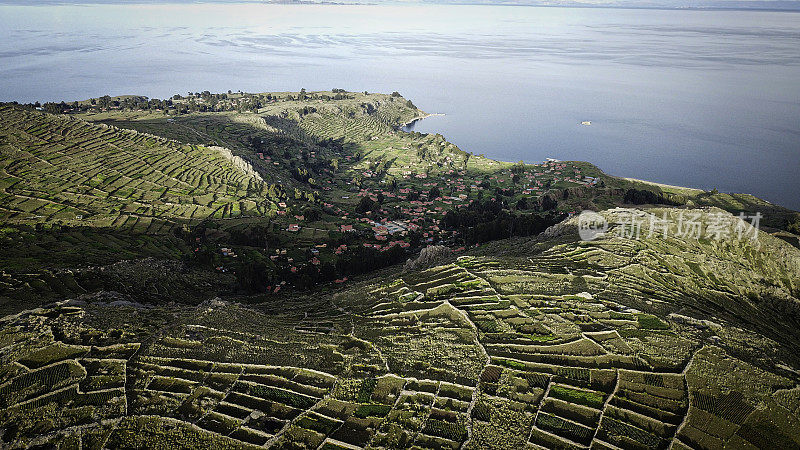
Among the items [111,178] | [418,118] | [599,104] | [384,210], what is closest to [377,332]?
[384,210]

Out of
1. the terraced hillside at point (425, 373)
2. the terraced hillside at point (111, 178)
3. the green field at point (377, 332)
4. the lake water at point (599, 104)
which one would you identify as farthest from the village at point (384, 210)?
the lake water at point (599, 104)

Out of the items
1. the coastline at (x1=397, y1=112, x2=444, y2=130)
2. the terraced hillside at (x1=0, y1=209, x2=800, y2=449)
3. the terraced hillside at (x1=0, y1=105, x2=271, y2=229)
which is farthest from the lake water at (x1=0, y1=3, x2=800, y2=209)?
the terraced hillside at (x1=0, y1=209, x2=800, y2=449)

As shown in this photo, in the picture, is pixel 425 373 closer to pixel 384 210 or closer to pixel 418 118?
pixel 384 210

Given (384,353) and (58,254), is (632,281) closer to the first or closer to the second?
(384,353)

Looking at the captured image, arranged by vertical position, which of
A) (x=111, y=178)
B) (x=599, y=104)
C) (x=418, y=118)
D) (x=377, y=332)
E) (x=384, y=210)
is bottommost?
(x=384, y=210)

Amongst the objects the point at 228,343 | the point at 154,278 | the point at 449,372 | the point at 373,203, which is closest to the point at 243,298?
the point at 154,278

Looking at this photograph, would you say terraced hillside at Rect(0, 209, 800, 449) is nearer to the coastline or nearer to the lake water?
the lake water
